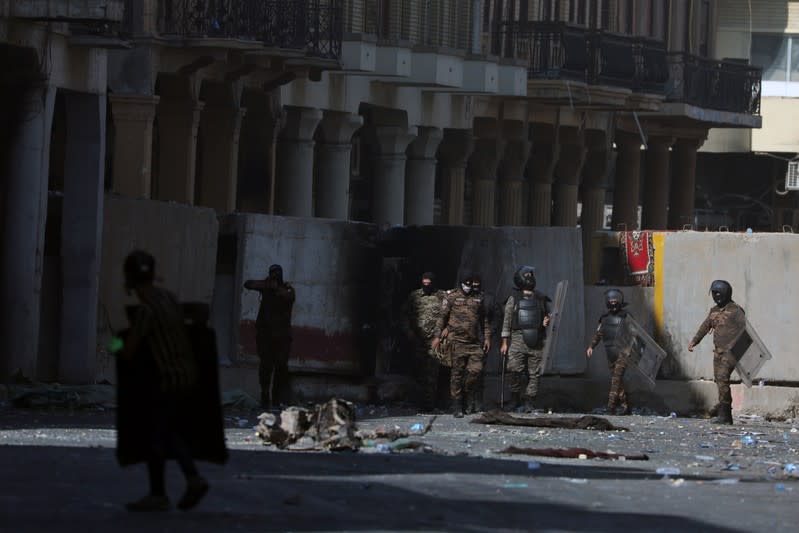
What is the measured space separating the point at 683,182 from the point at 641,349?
34.8 metres

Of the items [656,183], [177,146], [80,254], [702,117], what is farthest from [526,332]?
[656,183]

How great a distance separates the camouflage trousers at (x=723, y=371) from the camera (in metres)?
29.8

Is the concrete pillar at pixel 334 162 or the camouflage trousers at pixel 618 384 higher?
the concrete pillar at pixel 334 162

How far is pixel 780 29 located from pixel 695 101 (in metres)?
10.3

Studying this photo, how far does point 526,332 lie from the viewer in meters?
30.5

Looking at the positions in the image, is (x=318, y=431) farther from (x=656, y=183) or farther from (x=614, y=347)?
(x=656, y=183)

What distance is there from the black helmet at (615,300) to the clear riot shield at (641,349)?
0.17 meters

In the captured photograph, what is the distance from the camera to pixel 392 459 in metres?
20.7

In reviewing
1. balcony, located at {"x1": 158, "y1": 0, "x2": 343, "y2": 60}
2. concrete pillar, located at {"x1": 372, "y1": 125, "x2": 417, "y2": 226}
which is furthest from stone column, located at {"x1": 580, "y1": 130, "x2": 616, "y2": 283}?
balcony, located at {"x1": 158, "y1": 0, "x2": 343, "y2": 60}

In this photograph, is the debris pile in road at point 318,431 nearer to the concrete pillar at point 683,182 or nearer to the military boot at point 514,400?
the military boot at point 514,400

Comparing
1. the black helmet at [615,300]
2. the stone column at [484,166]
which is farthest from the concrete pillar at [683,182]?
the black helmet at [615,300]

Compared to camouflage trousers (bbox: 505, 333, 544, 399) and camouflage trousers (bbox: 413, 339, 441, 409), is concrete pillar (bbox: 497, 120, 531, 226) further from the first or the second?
camouflage trousers (bbox: 505, 333, 544, 399)

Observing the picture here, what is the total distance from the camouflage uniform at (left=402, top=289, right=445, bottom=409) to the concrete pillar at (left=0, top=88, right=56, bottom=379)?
13.2 feet

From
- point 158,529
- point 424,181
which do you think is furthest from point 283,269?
point 424,181
